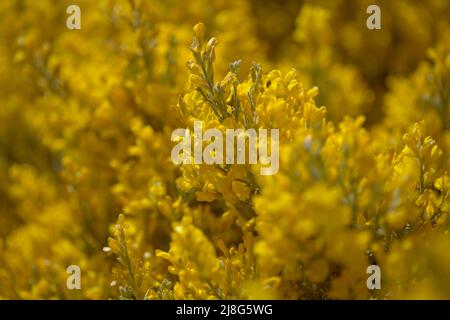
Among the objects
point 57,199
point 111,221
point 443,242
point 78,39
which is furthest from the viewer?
point 78,39

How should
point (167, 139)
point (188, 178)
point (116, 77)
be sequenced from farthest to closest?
point (116, 77) → point (167, 139) → point (188, 178)

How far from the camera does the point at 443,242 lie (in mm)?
1265

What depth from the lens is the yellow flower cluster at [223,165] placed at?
1266 mm

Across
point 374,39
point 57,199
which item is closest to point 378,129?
point 374,39

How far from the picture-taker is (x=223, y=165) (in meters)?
1.44

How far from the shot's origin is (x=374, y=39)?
2738mm

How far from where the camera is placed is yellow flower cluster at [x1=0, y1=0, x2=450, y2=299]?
1.27 m
